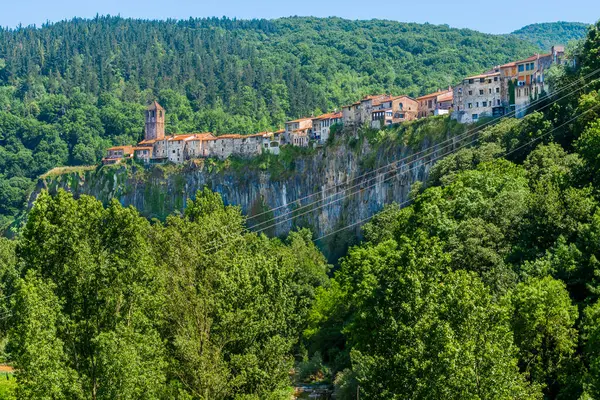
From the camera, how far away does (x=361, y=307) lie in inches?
1970

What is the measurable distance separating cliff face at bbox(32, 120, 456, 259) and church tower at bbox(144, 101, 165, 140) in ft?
67.5

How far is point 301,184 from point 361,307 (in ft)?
302

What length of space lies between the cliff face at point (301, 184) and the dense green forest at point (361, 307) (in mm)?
51672

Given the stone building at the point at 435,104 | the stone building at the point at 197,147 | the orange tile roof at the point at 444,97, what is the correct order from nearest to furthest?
the stone building at the point at 435,104 < the orange tile roof at the point at 444,97 < the stone building at the point at 197,147

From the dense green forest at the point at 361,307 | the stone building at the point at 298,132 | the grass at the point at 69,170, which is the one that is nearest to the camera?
the dense green forest at the point at 361,307

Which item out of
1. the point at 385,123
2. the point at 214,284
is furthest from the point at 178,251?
the point at 385,123

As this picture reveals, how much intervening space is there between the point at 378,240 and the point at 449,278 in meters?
46.1

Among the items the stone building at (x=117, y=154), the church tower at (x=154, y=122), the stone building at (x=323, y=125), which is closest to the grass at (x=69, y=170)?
the stone building at (x=117, y=154)

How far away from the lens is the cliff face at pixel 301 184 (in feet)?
387

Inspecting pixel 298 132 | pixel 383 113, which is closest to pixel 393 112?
pixel 383 113

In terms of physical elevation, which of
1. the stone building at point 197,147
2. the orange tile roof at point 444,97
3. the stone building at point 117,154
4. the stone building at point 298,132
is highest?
the orange tile roof at point 444,97

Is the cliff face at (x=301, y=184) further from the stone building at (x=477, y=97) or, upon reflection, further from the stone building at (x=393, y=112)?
the stone building at (x=393, y=112)

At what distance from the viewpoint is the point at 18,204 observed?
19338 cm

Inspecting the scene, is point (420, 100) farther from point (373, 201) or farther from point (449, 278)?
point (449, 278)
